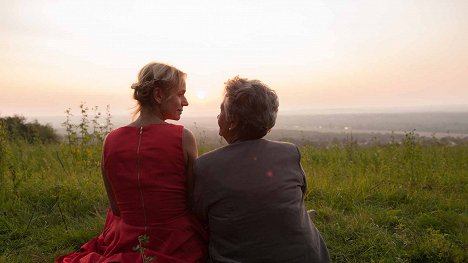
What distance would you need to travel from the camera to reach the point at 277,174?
241 centimetres

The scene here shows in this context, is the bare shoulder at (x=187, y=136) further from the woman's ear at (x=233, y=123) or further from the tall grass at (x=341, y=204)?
the tall grass at (x=341, y=204)

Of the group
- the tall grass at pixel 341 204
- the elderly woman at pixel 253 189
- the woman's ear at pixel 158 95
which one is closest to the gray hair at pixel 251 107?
the elderly woman at pixel 253 189

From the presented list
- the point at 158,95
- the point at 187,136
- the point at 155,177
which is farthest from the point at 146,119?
the point at 155,177

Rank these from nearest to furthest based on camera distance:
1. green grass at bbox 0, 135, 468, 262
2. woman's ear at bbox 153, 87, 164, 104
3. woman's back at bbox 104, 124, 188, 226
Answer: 1. woman's back at bbox 104, 124, 188, 226
2. woman's ear at bbox 153, 87, 164, 104
3. green grass at bbox 0, 135, 468, 262

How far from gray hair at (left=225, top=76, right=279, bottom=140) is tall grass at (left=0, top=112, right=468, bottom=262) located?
1.84 meters

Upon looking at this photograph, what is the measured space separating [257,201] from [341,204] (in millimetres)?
2896

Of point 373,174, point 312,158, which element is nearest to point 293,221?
point 373,174

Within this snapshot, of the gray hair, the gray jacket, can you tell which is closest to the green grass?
the gray jacket

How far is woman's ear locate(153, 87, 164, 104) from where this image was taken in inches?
107

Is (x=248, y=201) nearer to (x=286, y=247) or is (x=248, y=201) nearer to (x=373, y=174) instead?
(x=286, y=247)

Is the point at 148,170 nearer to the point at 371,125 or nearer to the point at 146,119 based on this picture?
the point at 146,119

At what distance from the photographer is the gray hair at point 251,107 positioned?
97.8 inches

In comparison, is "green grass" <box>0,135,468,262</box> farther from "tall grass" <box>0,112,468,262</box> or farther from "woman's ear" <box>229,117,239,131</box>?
"woman's ear" <box>229,117,239,131</box>

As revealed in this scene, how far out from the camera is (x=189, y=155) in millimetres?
2730
